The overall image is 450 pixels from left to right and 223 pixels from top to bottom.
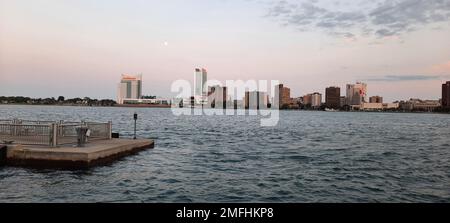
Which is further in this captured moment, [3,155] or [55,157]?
[3,155]

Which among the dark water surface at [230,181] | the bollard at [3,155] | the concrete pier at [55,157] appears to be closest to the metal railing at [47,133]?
the concrete pier at [55,157]

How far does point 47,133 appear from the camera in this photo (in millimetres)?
26906

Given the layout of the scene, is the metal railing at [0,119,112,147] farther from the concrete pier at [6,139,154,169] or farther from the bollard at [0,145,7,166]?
the bollard at [0,145,7,166]

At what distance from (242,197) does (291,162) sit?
12943 mm

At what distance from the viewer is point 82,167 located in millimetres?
20750

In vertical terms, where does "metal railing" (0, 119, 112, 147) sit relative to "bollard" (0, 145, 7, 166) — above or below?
above

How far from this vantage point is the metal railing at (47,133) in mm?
23641

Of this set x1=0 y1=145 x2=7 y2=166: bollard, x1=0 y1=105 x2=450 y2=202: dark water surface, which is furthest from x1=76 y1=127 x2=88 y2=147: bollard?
x1=0 y1=145 x2=7 y2=166: bollard

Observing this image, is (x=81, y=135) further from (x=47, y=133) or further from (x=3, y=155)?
(x=47, y=133)

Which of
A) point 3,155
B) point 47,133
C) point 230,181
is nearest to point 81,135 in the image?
point 3,155

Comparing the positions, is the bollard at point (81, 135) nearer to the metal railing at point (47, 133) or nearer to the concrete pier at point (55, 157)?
the metal railing at point (47, 133)

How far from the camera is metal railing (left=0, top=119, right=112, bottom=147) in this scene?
77.6ft
